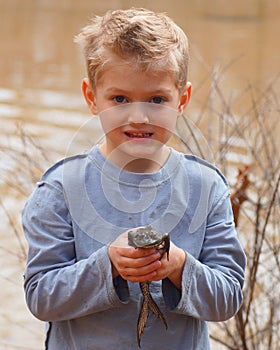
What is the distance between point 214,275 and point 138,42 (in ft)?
1.27

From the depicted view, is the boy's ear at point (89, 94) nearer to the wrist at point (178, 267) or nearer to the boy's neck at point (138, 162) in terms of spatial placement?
the boy's neck at point (138, 162)

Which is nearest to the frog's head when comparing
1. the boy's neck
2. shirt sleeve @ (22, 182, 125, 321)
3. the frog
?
the frog

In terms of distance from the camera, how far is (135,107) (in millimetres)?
1219

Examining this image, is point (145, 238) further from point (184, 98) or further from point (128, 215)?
point (184, 98)

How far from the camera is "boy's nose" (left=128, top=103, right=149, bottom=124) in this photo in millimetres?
1212

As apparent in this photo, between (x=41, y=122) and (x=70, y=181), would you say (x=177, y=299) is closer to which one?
(x=70, y=181)

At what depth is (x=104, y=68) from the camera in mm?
1241

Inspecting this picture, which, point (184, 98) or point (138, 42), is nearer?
point (138, 42)

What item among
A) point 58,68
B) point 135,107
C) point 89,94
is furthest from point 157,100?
point 58,68

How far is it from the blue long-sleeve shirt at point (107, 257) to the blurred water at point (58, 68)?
124 millimetres

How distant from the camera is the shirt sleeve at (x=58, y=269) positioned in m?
1.20

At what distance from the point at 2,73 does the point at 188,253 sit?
20.7 ft

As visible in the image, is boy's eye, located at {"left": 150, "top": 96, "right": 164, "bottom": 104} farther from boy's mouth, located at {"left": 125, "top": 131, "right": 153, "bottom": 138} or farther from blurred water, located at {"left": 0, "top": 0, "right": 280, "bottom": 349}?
blurred water, located at {"left": 0, "top": 0, "right": 280, "bottom": 349}

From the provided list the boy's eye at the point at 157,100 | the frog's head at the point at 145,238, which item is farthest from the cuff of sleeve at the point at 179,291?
the boy's eye at the point at 157,100
